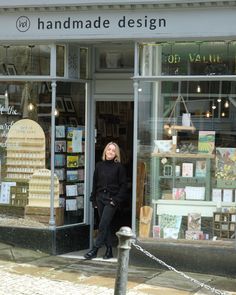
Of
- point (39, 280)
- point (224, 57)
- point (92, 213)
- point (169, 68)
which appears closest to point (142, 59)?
point (169, 68)

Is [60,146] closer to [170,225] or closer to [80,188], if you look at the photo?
[80,188]

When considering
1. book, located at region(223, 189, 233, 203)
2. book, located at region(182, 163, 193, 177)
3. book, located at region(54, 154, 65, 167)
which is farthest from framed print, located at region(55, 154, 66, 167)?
book, located at region(223, 189, 233, 203)

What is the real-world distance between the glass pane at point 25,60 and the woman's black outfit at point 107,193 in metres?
1.74

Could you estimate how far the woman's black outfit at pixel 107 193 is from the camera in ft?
29.0

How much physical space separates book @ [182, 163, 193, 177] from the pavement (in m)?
1.37

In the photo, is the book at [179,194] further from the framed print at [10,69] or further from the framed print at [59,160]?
the framed print at [10,69]

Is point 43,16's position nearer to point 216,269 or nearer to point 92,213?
point 92,213

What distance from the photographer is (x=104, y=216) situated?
347 inches

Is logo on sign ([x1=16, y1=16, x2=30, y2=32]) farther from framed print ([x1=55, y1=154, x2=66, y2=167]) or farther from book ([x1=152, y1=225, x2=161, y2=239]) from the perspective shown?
book ([x1=152, y1=225, x2=161, y2=239])

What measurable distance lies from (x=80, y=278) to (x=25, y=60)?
3547 millimetres

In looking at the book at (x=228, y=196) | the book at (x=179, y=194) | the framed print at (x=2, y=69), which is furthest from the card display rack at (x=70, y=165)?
the book at (x=228, y=196)

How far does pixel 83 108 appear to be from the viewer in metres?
9.70

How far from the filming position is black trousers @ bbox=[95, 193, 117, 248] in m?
8.81

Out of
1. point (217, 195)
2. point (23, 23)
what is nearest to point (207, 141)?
point (217, 195)
